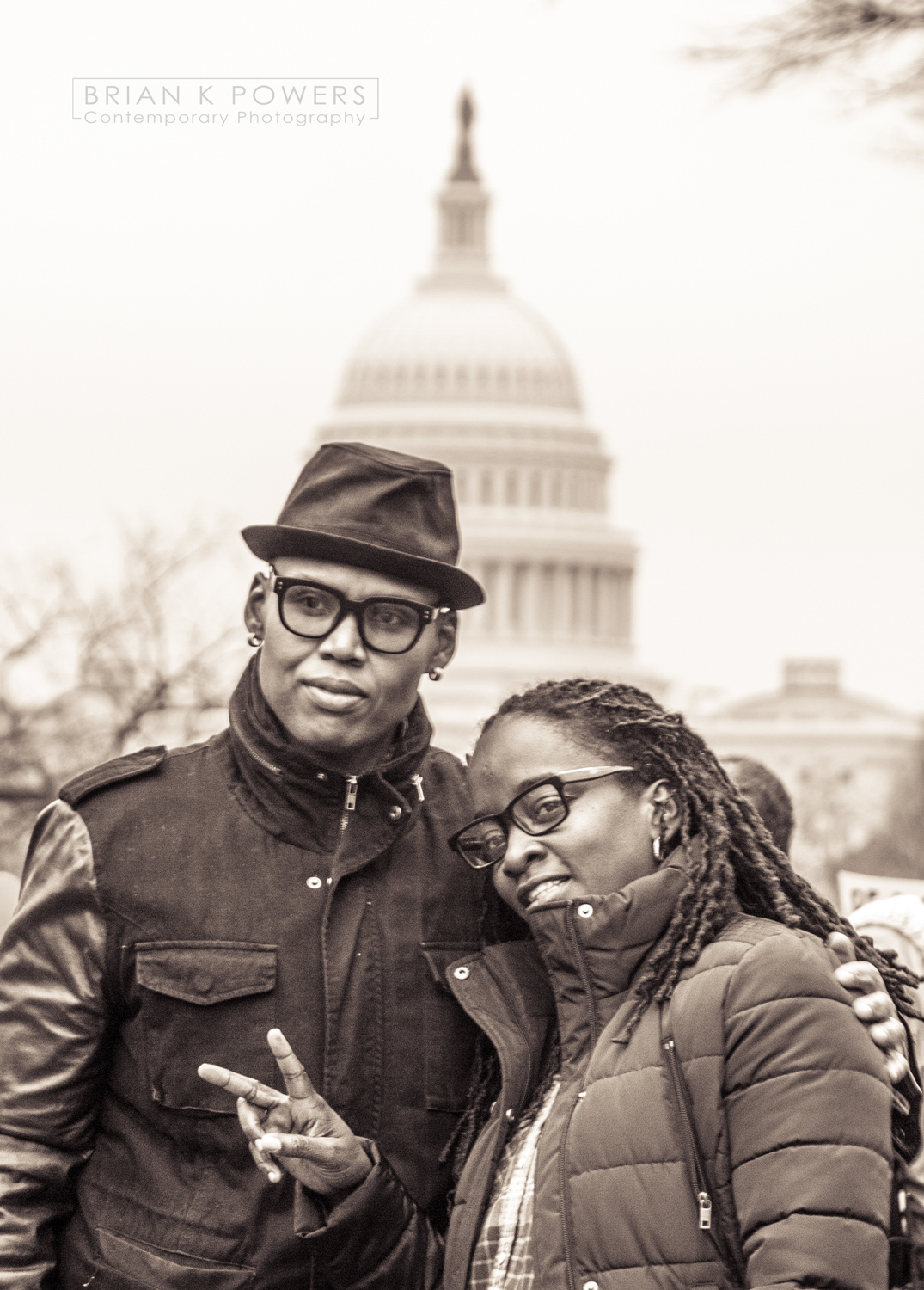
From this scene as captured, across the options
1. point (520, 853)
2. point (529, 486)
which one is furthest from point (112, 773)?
point (529, 486)

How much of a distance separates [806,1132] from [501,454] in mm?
81751

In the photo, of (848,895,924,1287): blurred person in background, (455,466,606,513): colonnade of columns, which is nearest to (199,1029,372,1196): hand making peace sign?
(848,895,924,1287): blurred person in background

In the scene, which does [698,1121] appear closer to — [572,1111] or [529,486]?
[572,1111]

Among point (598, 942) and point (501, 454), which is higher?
point (598, 942)

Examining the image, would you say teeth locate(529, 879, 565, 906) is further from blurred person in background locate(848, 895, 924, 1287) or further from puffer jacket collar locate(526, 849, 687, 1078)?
blurred person in background locate(848, 895, 924, 1287)

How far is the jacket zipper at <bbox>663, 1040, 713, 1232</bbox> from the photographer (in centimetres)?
303

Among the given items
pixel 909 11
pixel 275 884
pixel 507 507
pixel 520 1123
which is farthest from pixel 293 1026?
pixel 507 507

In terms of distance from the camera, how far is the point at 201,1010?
3.69 metres

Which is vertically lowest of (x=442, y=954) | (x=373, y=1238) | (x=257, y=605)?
(x=373, y=1238)

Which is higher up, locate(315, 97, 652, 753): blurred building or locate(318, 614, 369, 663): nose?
locate(318, 614, 369, 663): nose

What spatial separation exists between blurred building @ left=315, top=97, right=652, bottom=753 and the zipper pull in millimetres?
73357

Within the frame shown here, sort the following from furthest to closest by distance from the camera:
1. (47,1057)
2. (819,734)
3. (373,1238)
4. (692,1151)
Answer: (819,734) → (47,1057) → (373,1238) → (692,1151)

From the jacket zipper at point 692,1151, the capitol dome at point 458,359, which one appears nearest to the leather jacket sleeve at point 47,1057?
the jacket zipper at point 692,1151

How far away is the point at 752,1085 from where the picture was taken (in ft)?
9.91
